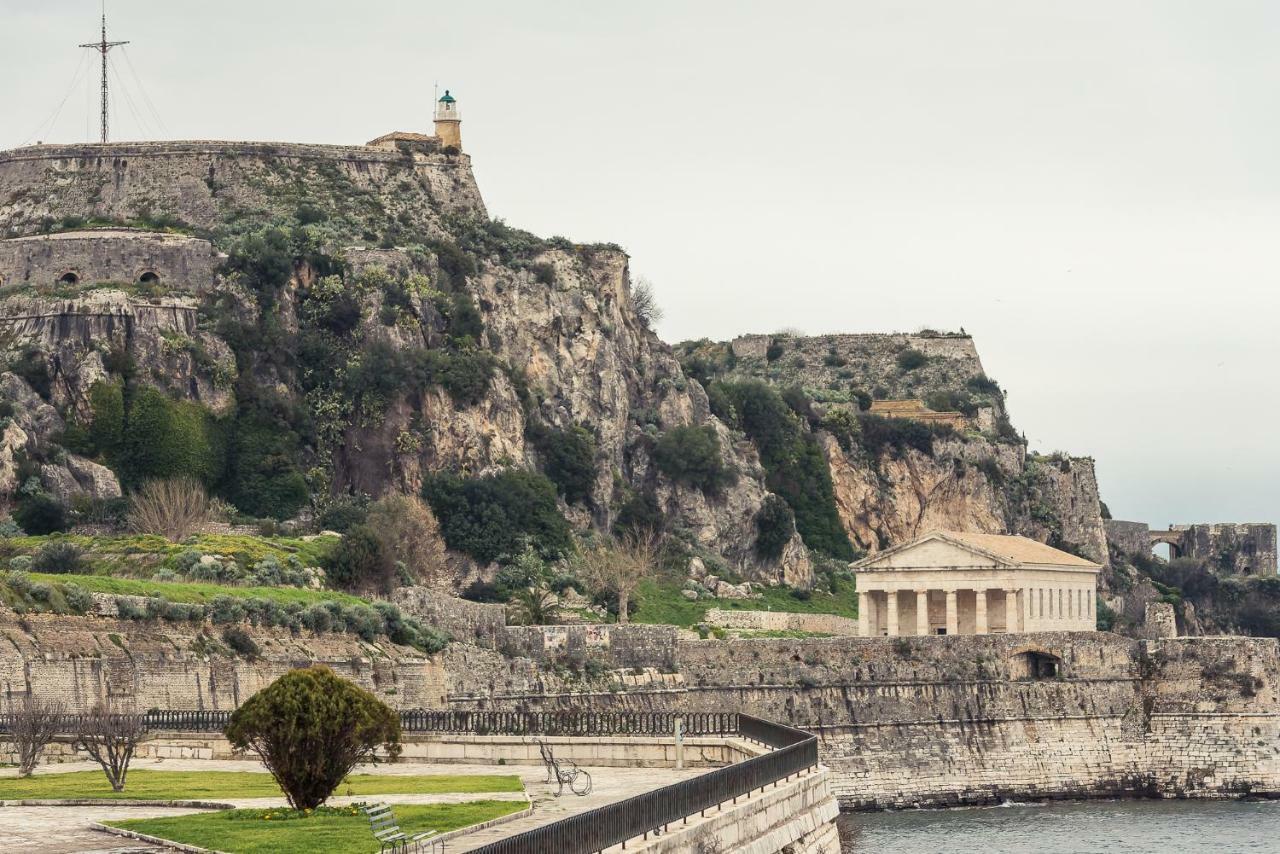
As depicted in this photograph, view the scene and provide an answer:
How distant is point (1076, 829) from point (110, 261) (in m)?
46.6

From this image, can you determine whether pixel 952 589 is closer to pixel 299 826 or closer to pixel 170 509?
pixel 170 509

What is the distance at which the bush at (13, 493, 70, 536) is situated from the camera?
94438 millimetres

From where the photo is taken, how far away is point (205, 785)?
4631cm

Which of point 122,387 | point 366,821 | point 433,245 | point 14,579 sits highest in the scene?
point 433,245

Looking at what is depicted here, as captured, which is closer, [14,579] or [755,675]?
[14,579]

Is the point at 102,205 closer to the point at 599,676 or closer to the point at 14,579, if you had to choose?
the point at 599,676

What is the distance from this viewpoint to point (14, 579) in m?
64.2

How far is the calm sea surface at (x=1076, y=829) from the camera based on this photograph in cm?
7569

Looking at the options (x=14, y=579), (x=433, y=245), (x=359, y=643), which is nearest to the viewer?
(x=14, y=579)

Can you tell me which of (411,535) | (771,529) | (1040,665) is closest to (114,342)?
(411,535)

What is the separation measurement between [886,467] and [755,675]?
48.2 m

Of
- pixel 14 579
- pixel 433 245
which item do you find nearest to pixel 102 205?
pixel 433 245

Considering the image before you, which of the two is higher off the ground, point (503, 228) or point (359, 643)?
point (503, 228)

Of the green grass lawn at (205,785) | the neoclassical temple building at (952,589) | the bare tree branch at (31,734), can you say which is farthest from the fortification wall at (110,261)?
the green grass lawn at (205,785)
